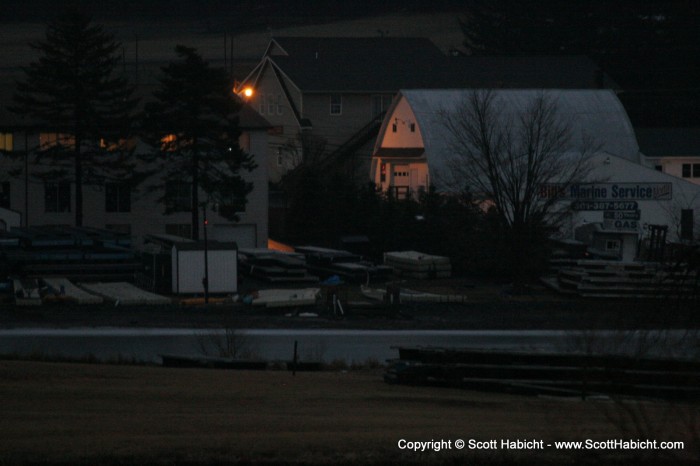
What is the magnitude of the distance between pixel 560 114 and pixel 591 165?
1202cm

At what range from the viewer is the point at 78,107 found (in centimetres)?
5334

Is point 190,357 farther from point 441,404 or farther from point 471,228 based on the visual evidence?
point 471,228

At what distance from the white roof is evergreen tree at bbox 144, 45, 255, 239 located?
1092cm

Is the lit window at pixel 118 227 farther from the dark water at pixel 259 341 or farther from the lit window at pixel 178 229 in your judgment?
the dark water at pixel 259 341

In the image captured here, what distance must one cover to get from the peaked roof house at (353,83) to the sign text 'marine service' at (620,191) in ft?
77.0

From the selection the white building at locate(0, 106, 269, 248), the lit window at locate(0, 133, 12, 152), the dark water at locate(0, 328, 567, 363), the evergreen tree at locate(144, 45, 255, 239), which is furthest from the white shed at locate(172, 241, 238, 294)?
the lit window at locate(0, 133, 12, 152)

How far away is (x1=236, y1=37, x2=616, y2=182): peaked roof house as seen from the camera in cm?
7431

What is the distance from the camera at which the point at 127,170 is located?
5412 centimetres

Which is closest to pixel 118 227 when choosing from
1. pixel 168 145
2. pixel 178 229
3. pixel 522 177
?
pixel 178 229

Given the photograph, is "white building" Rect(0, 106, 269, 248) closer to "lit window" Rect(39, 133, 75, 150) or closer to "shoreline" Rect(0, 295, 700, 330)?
"lit window" Rect(39, 133, 75, 150)

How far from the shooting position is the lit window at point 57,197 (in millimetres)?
55781

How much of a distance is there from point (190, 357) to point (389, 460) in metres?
11.0

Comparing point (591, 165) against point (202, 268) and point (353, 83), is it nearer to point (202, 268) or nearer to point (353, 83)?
point (202, 268)

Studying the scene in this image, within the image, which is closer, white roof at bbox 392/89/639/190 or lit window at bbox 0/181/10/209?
lit window at bbox 0/181/10/209
